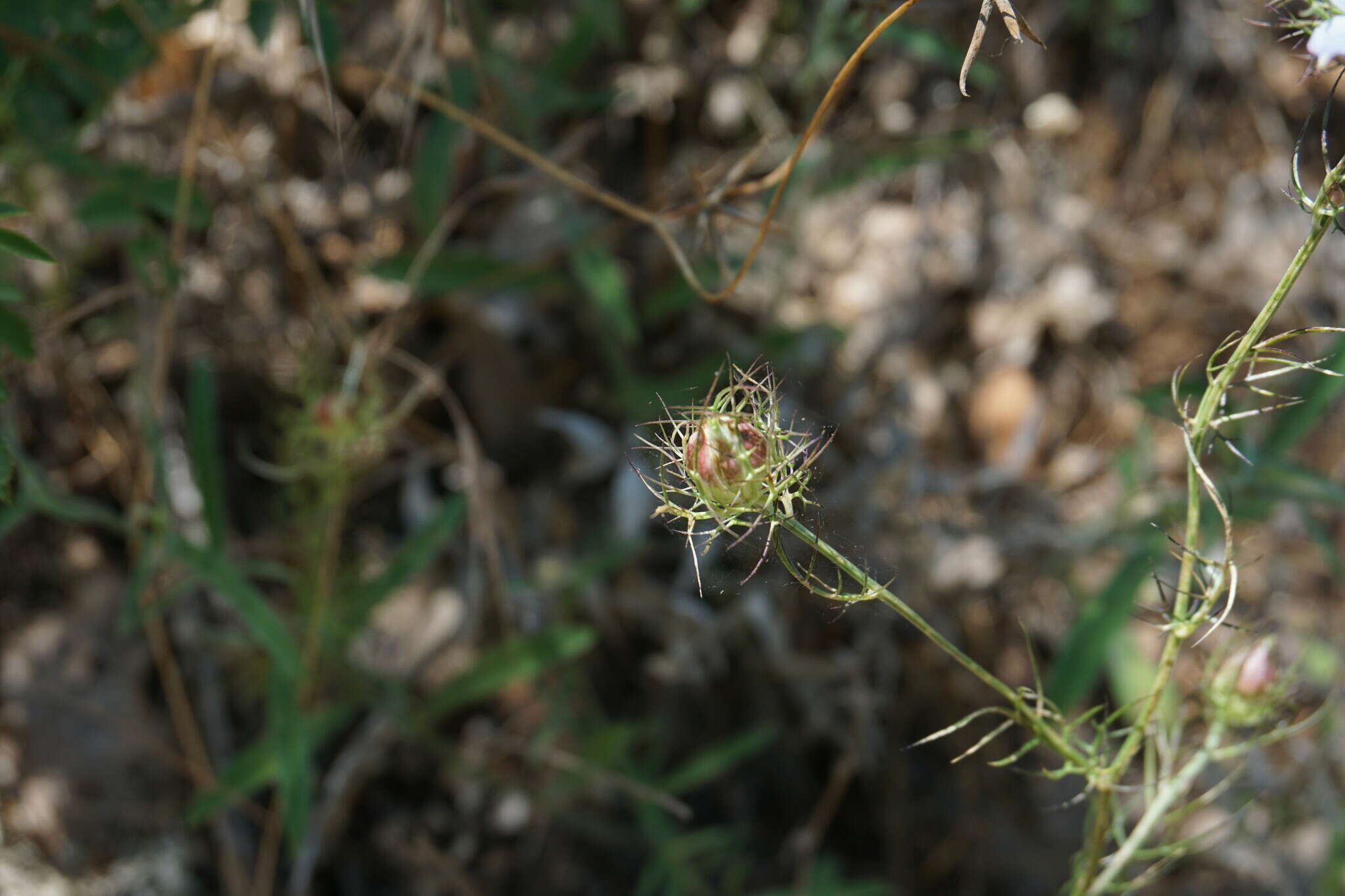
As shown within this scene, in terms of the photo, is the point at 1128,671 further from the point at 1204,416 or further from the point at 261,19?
the point at 261,19

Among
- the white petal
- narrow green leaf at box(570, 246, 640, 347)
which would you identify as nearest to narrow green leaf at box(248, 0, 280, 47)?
narrow green leaf at box(570, 246, 640, 347)

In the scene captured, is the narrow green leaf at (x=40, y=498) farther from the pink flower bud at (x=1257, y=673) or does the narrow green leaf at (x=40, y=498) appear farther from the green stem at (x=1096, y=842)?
the pink flower bud at (x=1257, y=673)

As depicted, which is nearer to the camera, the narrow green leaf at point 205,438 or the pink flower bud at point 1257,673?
the pink flower bud at point 1257,673

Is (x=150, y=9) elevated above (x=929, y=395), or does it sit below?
above

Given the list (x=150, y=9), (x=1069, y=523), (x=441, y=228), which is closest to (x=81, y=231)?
(x=150, y=9)

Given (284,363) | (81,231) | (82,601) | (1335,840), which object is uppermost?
(81,231)

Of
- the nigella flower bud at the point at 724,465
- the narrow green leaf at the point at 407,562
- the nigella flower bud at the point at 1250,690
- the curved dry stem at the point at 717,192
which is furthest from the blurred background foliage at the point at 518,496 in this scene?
the nigella flower bud at the point at 724,465

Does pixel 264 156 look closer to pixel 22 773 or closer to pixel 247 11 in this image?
pixel 247 11
